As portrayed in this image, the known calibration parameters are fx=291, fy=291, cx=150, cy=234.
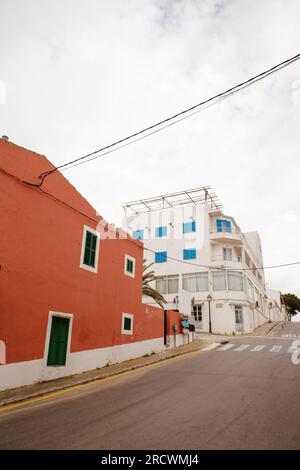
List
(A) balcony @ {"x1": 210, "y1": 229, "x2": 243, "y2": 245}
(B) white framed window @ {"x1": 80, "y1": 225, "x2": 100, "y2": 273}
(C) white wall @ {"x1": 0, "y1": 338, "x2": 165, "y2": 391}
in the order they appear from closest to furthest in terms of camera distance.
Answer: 1. (C) white wall @ {"x1": 0, "y1": 338, "x2": 165, "y2": 391}
2. (B) white framed window @ {"x1": 80, "y1": 225, "x2": 100, "y2": 273}
3. (A) balcony @ {"x1": 210, "y1": 229, "x2": 243, "y2": 245}

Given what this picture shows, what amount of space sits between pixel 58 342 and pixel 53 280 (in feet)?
7.11

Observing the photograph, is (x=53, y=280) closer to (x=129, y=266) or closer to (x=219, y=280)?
(x=129, y=266)

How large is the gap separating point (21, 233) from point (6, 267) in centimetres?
120

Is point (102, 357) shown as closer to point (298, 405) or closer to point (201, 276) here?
point (298, 405)

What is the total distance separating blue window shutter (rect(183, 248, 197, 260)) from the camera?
36.2m

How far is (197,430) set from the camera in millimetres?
4793

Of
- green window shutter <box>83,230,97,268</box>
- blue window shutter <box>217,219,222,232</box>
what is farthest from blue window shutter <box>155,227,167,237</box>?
green window shutter <box>83,230,97,268</box>

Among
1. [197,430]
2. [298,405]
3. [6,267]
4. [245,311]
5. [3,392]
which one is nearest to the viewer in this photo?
[197,430]

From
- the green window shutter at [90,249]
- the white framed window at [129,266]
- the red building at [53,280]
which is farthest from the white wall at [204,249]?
the green window shutter at [90,249]

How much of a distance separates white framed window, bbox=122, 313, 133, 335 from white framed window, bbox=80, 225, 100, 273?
3.27m

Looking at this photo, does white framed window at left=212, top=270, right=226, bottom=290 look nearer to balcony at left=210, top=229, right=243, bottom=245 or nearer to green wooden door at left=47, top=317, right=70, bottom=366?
balcony at left=210, top=229, right=243, bottom=245

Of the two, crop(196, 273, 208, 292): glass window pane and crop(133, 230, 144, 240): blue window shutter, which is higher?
crop(133, 230, 144, 240): blue window shutter

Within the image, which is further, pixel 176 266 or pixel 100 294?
pixel 176 266
